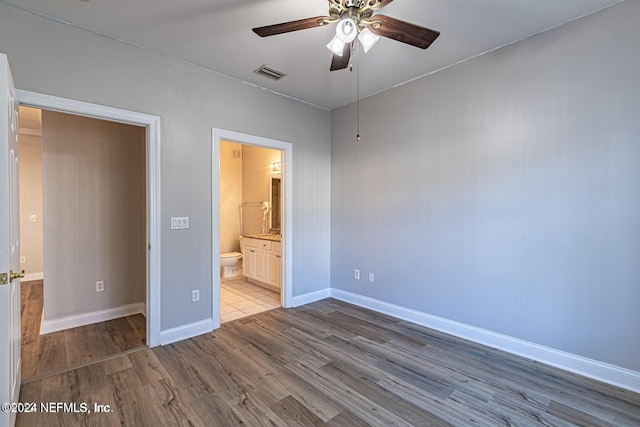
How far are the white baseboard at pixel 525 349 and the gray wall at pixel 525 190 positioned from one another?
2.4 inches

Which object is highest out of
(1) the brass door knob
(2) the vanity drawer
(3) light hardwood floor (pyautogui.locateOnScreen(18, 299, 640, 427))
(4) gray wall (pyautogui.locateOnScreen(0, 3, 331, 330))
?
(4) gray wall (pyautogui.locateOnScreen(0, 3, 331, 330))

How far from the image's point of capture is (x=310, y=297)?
4.08 metres

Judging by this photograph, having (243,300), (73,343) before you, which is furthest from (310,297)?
(73,343)

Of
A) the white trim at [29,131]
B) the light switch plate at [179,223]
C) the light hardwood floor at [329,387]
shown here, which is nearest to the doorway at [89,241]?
the light hardwood floor at [329,387]

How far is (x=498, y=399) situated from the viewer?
2.02 metres

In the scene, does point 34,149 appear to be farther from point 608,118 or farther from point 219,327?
point 608,118

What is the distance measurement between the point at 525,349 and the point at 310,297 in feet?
8.07

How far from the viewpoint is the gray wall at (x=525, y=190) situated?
7.04ft

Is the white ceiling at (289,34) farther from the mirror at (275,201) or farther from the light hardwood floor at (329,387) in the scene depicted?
the light hardwood floor at (329,387)

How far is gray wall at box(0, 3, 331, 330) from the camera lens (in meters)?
2.22

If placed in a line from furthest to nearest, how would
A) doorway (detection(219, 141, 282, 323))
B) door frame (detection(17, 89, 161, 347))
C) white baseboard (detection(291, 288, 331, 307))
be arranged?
doorway (detection(219, 141, 282, 323)) → white baseboard (detection(291, 288, 331, 307)) → door frame (detection(17, 89, 161, 347))

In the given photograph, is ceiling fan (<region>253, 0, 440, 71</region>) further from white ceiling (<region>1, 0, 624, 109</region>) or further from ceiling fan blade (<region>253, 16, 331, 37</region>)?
white ceiling (<region>1, 0, 624, 109</region>)

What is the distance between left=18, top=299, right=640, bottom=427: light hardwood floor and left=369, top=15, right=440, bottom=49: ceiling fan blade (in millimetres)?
2384

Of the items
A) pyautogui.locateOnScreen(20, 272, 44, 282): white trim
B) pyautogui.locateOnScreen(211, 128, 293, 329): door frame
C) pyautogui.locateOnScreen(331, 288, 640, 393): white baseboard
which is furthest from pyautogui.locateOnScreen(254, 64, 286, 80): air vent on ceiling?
pyautogui.locateOnScreen(20, 272, 44, 282): white trim
